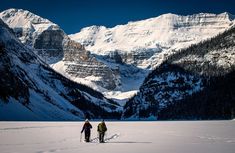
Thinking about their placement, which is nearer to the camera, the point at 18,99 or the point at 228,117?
the point at 228,117

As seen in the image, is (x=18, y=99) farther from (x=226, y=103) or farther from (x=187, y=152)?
Result: (x=187, y=152)

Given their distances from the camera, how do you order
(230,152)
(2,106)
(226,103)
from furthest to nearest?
1. (226,103)
2. (2,106)
3. (230,152)

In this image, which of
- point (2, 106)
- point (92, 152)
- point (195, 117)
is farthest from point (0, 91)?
point (92, 152)

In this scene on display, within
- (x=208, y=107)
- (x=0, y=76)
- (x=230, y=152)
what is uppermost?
(x=0, y=76)

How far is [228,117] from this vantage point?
575 ft

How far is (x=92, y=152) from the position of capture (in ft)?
110

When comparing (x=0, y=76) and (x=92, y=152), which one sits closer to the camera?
(x=92, y=152)

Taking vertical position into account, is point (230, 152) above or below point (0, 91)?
below

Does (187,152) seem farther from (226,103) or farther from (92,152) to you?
(226,103)

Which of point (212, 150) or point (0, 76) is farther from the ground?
point (0, 76)

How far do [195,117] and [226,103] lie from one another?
52.3 feet

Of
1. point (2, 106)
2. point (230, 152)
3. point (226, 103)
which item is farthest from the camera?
point (226, 103)

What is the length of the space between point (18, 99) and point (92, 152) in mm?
165930

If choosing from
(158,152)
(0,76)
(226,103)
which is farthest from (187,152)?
(0,76)
